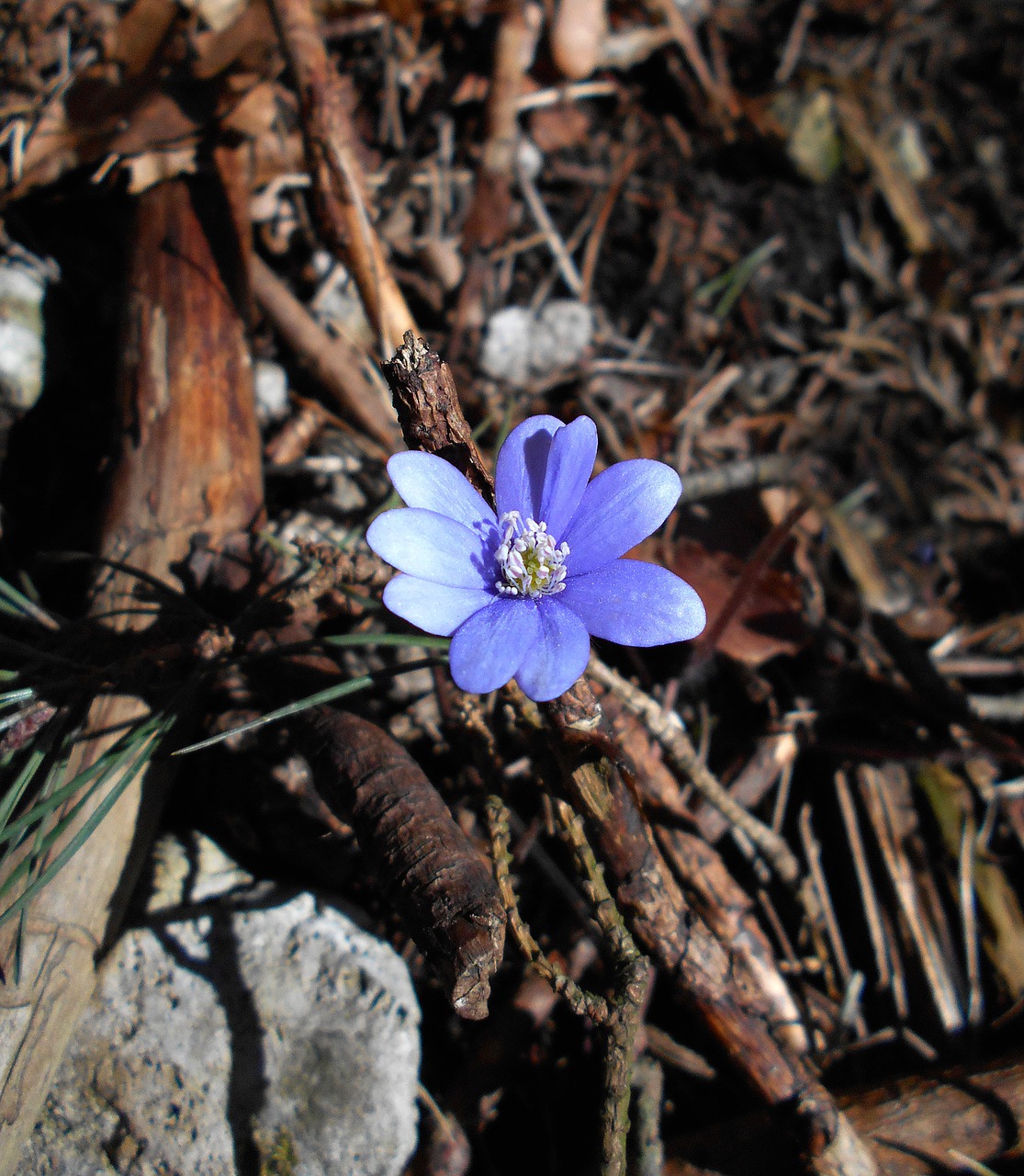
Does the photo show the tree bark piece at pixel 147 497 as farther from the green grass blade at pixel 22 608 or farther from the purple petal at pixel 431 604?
the purple petal at pixel 431 604

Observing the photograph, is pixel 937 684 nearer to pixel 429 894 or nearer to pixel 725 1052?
pixel 725 1052

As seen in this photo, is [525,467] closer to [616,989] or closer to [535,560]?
[535,560]

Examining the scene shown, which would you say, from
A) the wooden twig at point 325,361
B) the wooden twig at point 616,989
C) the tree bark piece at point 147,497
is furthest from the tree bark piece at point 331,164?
the wooden twig at point 616,989

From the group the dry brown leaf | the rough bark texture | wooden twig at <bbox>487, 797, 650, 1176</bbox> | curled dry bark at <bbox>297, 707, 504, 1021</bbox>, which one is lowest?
wooden twig at <bbox>487, 797, 650, 1176</bbox>

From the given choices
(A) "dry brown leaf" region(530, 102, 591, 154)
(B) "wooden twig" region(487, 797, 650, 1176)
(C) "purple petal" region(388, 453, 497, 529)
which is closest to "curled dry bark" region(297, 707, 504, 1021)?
(B) "wooden twig" region(487, 797, 650, 1176)

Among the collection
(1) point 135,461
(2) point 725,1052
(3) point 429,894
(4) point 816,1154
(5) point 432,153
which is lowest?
(4) point 816,1154

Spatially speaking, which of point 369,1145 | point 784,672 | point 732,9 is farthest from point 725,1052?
point 732,9

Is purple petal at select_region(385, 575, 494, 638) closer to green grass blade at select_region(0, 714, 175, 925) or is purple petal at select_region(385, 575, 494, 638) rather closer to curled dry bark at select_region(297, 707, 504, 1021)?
curled dry bark at select_region(297, 707, 504, 1021)
